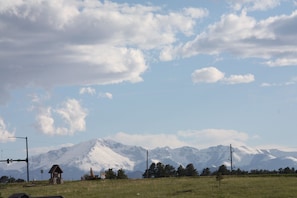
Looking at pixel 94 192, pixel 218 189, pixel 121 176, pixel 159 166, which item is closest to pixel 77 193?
pixel 94 192

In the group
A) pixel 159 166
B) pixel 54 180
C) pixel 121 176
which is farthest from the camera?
pixel 159 166

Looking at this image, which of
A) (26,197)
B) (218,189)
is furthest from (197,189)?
(26,197)

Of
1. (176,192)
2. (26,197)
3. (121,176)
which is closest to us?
(26,197)

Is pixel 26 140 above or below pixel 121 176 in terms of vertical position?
above

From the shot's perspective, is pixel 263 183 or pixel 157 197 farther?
pixel 263 183

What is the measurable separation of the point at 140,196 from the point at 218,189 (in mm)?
9959

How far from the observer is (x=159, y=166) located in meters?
180

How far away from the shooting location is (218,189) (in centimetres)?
6494

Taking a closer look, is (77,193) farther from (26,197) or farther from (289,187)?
(26,197)

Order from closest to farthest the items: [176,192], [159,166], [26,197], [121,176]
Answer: [26,197] < [176,192] < [121,176] < [159,166]

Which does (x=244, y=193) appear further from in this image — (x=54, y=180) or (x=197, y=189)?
(x=54, y=180)

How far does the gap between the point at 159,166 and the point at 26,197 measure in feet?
523

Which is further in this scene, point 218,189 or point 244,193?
point 218,189

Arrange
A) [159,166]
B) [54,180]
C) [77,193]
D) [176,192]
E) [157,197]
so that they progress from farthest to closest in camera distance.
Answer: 1. [159,166]
2. [54,180]
3. [77,193]
4. [176,192]
5. [157,197]
